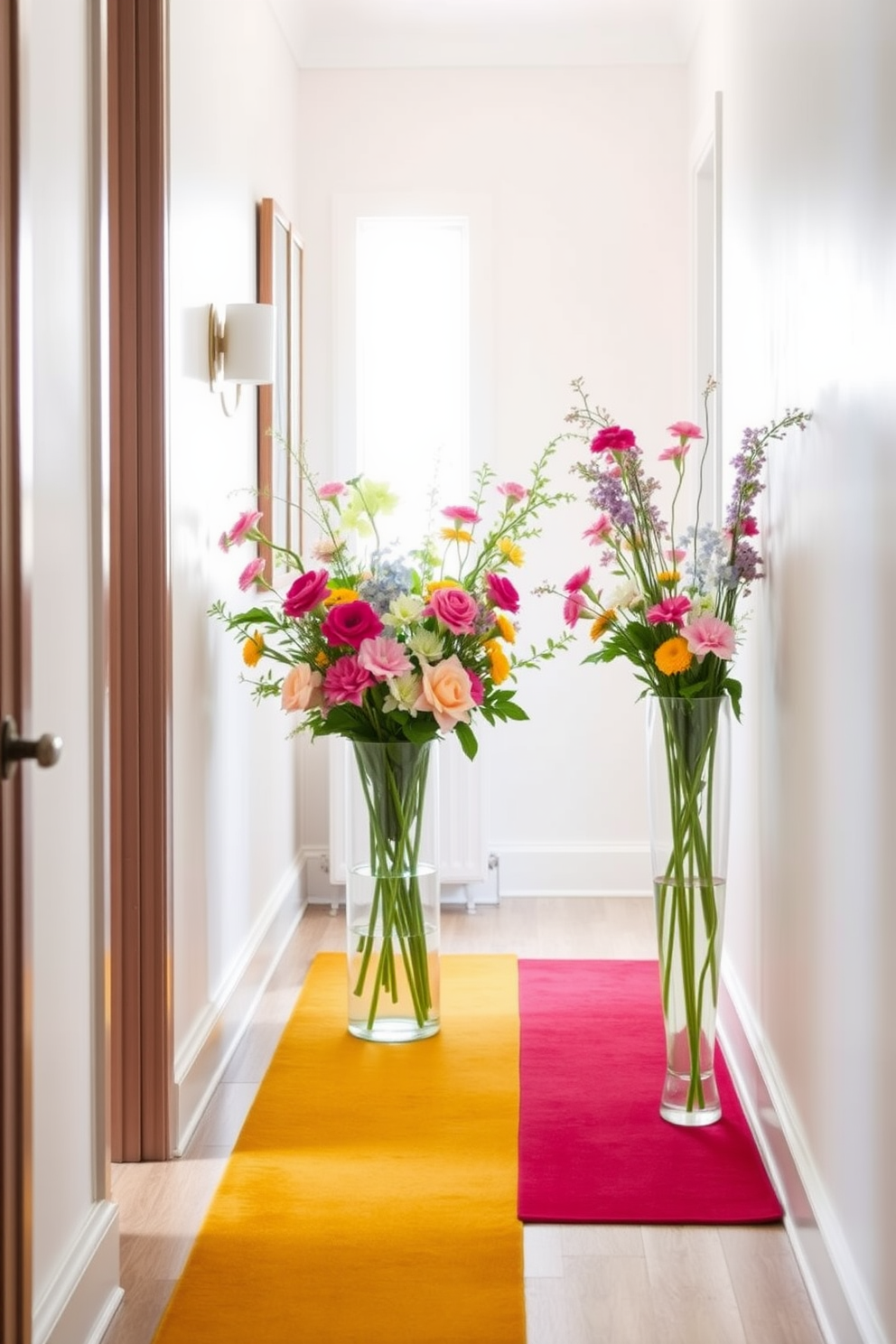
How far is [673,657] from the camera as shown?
2791 mm

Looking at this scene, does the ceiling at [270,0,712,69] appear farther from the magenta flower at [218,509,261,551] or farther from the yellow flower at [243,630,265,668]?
the yellow flower at [243,630,265,668]

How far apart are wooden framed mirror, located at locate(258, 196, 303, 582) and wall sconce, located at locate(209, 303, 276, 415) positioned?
261 mm

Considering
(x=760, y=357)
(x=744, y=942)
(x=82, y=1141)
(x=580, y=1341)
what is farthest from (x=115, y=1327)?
(x=760, y=357)

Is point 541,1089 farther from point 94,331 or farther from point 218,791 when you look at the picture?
point 94,331

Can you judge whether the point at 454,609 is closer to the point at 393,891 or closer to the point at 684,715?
the point at 684,715

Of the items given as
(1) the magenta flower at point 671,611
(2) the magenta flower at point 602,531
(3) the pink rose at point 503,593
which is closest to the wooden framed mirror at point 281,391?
(3) the pink rose at point 503,593

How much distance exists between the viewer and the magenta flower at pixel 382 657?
3.16 m

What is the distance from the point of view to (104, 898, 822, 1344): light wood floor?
2209 millimetres

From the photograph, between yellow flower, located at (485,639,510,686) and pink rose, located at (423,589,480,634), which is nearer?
pink rose, located at (423,589,480,634)

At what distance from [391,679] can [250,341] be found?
81 centimetres

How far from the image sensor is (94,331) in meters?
2.26

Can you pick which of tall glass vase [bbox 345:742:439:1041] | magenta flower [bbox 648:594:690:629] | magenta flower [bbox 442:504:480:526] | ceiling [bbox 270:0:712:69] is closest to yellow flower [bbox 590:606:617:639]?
magenta flower [bbox 648:594:690:629]

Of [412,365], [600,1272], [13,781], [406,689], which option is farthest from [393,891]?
[412,365]

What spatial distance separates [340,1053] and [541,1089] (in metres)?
0.50
